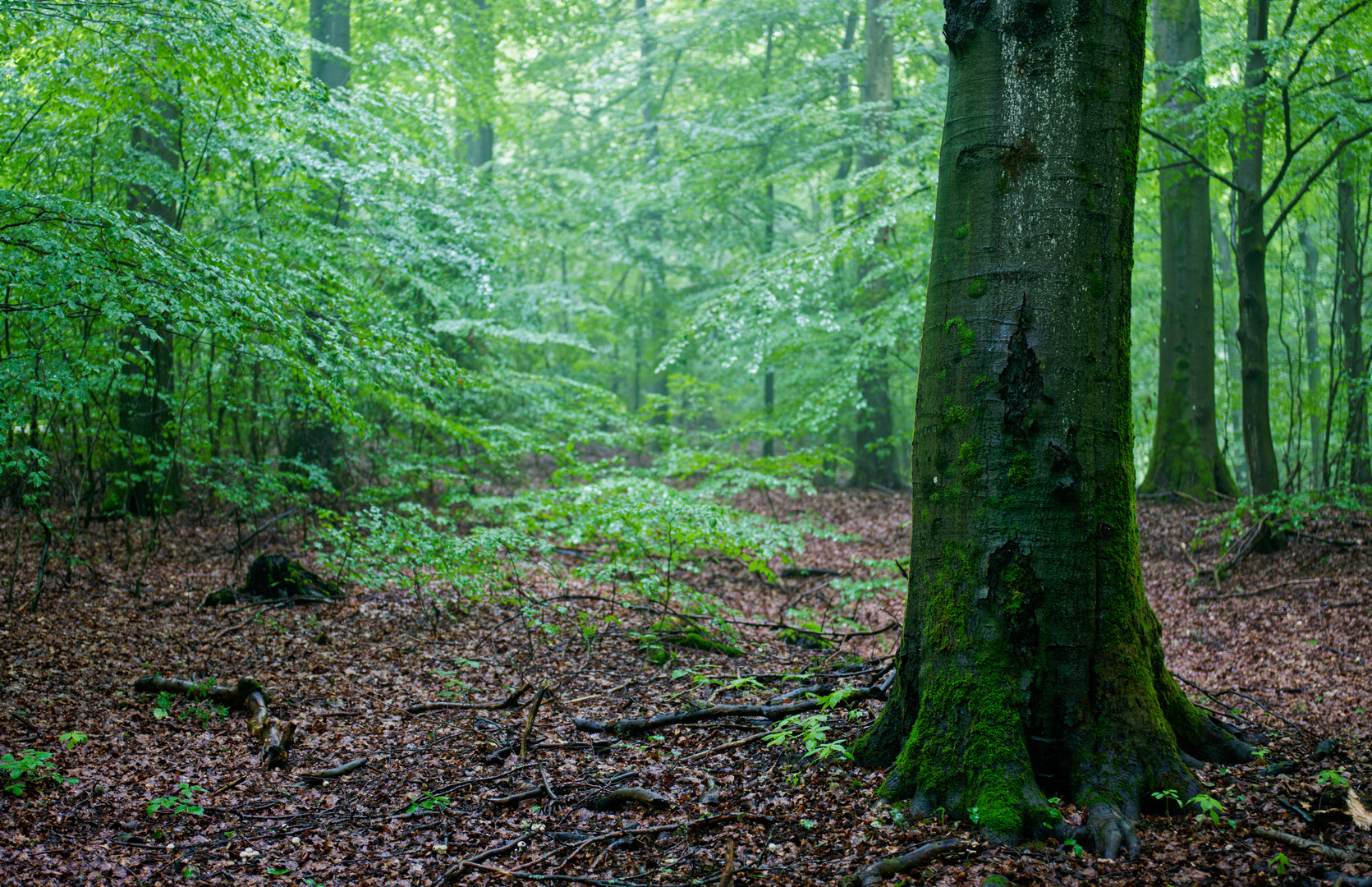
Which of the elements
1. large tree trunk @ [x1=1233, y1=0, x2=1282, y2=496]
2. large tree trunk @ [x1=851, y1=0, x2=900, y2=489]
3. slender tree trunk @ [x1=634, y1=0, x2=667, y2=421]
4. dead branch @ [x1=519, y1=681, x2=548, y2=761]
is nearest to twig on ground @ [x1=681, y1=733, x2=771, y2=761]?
dead branch @ [x1=519, y1=681, x2=548, y2=761]

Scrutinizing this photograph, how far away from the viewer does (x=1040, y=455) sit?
9.62 ft

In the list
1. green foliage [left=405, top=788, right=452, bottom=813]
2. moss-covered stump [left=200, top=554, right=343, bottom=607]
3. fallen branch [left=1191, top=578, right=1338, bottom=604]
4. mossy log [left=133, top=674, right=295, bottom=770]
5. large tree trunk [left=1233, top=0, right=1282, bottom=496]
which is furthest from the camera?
large tree trunk [left=1233, top=0, right=1282, bottom=496]

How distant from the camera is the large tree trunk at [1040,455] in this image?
9.53ft

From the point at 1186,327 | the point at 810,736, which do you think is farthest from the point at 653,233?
the point at 810,736

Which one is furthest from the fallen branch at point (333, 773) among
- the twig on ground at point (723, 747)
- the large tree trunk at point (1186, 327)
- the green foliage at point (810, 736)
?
the large tree trunk at point (1186, 327)

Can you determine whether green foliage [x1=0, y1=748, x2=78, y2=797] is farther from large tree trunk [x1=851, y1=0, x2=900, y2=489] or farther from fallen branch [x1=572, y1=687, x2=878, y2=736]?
large tree trunk [x1=851, y1=0, x2=900, y2=489]

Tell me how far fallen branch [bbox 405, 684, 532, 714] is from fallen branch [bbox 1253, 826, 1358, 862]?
11.9 feet

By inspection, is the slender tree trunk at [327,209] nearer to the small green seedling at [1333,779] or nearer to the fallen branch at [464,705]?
the fallen branch at [464,705]

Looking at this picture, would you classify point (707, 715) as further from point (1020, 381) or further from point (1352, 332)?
point (1352, 332)

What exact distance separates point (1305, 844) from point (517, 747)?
3246 mm

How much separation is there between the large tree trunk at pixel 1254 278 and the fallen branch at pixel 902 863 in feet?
23.5

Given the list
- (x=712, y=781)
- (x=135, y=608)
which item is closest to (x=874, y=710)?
(x=712, y=781)

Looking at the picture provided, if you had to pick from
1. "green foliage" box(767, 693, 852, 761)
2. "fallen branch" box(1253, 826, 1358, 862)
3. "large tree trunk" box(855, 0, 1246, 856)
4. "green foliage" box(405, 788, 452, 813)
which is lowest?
"green foliage" box(405, 788, 452, 813)

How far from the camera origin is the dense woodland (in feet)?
9.62
